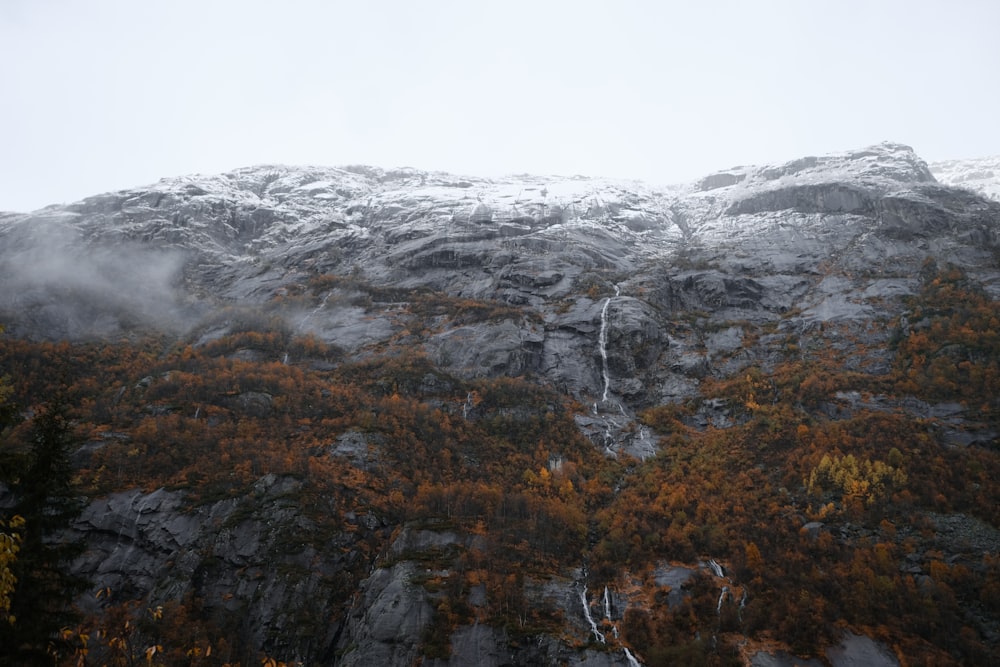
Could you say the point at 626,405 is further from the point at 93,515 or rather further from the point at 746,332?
the point at 93,515

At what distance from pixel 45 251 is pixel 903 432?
15117cm

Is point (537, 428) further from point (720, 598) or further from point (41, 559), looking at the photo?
point (41, 559)

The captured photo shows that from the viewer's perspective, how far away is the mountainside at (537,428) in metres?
38.1

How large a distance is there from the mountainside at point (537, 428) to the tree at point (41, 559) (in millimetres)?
1197

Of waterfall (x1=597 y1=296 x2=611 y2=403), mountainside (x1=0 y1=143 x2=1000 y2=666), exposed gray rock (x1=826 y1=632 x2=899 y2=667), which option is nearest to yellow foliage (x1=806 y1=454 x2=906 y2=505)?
mountainside (x1=0 y1=143 x2=1000 y2=666)

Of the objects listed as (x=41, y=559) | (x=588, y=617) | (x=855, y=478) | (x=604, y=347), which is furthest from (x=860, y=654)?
(x=604, y=347)

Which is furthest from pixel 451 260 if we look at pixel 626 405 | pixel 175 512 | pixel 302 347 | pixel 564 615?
pixel 564 615

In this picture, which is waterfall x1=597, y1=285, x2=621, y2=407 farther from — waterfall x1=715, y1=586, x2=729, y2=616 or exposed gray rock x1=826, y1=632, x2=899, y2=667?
exposed gray rock x1=826, y1=632, x2=899, y2=667

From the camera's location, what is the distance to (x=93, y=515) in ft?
148

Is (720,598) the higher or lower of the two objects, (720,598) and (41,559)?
the lower

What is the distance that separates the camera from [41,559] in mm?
16672

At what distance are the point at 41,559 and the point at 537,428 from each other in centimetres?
5535

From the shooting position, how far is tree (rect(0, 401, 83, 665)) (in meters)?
15.2

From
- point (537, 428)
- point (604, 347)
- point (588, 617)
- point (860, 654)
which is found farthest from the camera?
point (604, 347)
